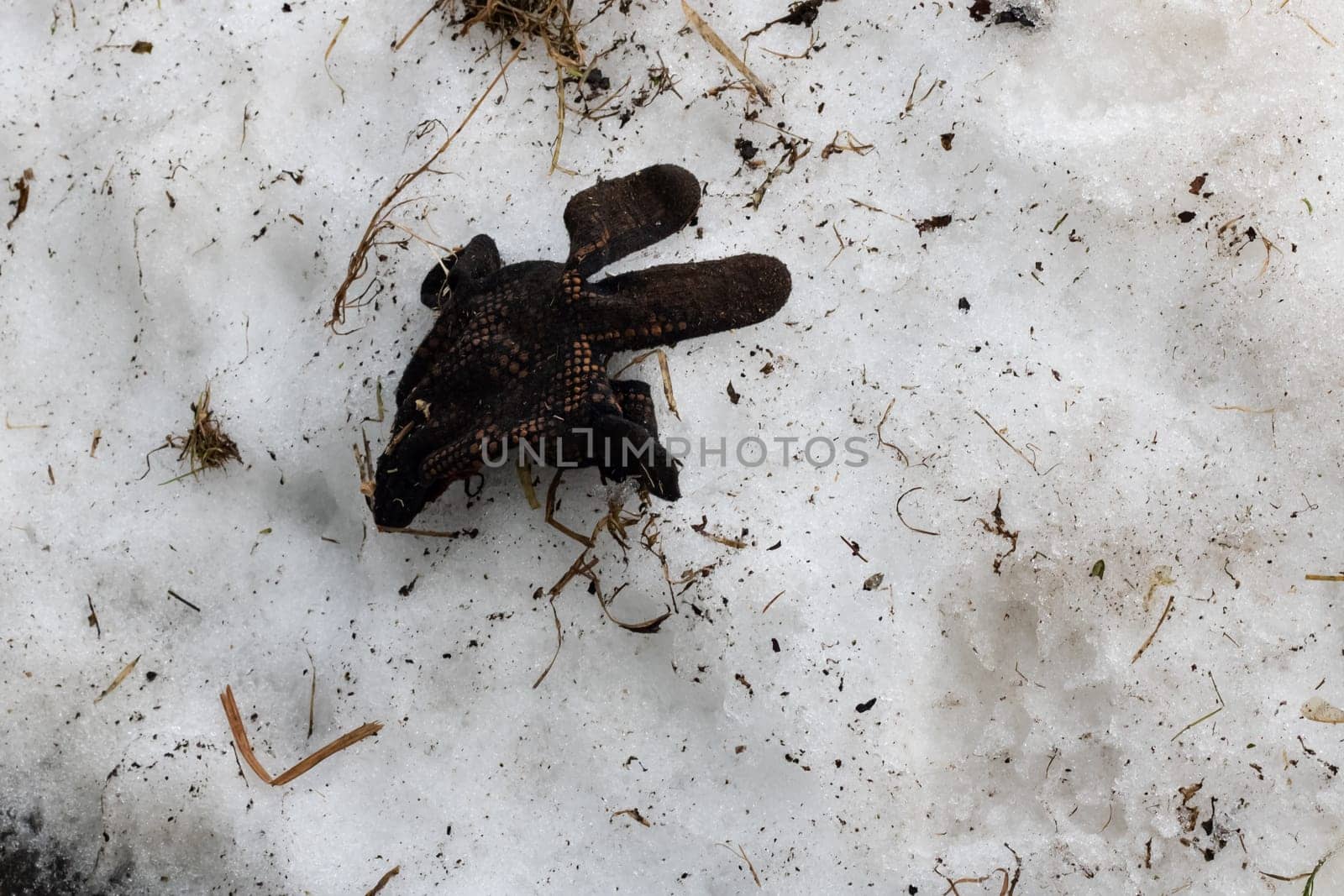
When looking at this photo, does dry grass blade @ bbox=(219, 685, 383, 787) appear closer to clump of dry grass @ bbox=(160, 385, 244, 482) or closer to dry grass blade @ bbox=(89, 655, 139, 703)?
dry grass blade @ bbox=(89, 655, 139, 703)

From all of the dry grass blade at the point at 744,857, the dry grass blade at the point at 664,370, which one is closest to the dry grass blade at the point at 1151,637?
the dry grass blade at the point at 744,857

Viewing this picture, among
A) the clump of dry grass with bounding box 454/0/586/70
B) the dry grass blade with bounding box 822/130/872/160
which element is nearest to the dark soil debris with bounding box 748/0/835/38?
the dry grass blade with bounding box 822/130/872/160

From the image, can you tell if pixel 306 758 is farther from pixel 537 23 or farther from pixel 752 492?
pixel 537 23

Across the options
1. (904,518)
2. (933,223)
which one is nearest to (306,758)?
(904,518)

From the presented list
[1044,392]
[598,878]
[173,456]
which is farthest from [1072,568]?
[173,456]

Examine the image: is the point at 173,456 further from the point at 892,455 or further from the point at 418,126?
the point at 892,455
